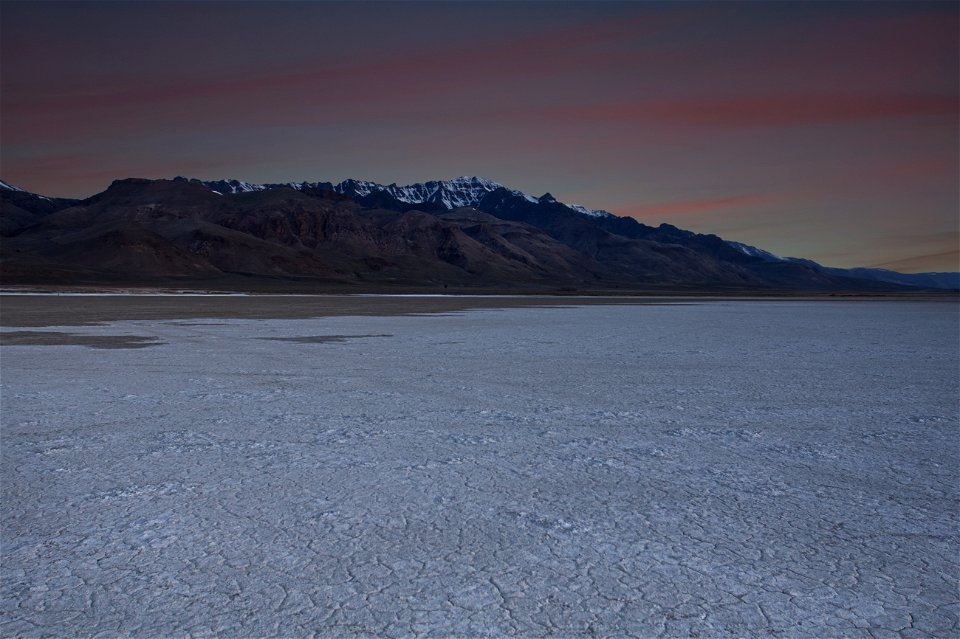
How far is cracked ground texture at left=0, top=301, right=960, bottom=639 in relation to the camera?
365 cm

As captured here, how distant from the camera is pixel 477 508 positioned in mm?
5145

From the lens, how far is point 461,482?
5812mm

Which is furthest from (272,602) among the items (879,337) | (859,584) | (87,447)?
(879,337)

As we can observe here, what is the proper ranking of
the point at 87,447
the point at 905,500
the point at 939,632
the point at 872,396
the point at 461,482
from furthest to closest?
the point at 872,396, the point at 87,447, the point at 461,482, the point at 905,500, the point at 939,632

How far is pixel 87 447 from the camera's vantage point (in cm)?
694

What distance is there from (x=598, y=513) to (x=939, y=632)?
7.04 feet

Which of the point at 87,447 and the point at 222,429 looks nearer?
the point at 87,447

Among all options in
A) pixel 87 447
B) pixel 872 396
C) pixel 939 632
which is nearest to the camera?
pixel 939 632

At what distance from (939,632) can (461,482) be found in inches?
135

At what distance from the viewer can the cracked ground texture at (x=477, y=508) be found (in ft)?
12.0

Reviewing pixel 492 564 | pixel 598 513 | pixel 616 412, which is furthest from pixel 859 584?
pixel 616 412

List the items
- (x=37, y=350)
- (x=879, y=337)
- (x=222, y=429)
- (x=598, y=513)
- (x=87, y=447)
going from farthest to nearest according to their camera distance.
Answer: (x=879, y=337) → (x=37, y=350) → (x=222, y=429) → (x=87, y=447) → (x=598, y=513)

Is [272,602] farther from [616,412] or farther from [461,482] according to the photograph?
[616,412]

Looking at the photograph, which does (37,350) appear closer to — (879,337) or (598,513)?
(598,513)
